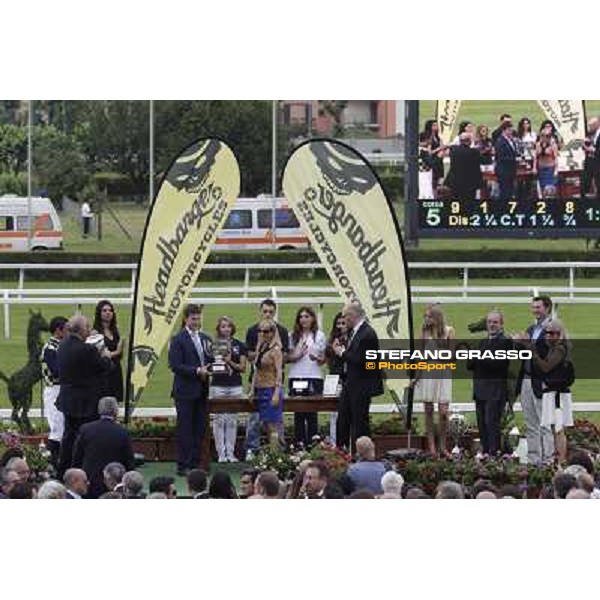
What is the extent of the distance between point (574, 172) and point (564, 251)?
0.62m

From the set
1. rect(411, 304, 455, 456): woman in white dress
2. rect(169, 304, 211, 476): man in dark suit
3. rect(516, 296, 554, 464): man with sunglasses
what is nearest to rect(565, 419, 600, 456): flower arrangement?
rect(516, 296, 554, 464): man with sunglasses

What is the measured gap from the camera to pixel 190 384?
56.0 ft

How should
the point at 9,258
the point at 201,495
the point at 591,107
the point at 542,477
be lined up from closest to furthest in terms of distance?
the point at 201,495 < the point at 542,477 < the point at 591,107 < the point at 9,258

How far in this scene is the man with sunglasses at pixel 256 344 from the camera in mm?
17156

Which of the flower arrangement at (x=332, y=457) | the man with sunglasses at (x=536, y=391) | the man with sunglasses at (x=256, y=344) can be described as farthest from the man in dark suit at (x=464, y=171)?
the flower arrangement at (x=332, y=457)

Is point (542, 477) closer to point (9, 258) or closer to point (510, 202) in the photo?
point (510, 202)

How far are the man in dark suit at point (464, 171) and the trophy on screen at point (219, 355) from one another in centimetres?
192

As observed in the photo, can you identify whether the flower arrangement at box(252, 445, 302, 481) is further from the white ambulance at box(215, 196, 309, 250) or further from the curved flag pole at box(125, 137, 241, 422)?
the white ambulance at box(215, 196, 309, 250)

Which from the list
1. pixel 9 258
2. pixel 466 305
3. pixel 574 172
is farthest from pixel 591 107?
pixel 9 258

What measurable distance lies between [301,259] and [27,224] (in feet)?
6.26

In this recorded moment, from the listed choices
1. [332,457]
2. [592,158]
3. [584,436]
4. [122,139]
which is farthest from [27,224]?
[584,436]

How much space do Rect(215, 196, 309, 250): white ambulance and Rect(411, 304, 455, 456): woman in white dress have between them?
1063mm

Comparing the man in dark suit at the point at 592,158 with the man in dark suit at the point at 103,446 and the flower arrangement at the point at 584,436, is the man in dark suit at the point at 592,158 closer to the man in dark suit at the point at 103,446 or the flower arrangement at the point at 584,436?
the flower arrangement at the point at 584,436

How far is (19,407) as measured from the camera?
690 inches
